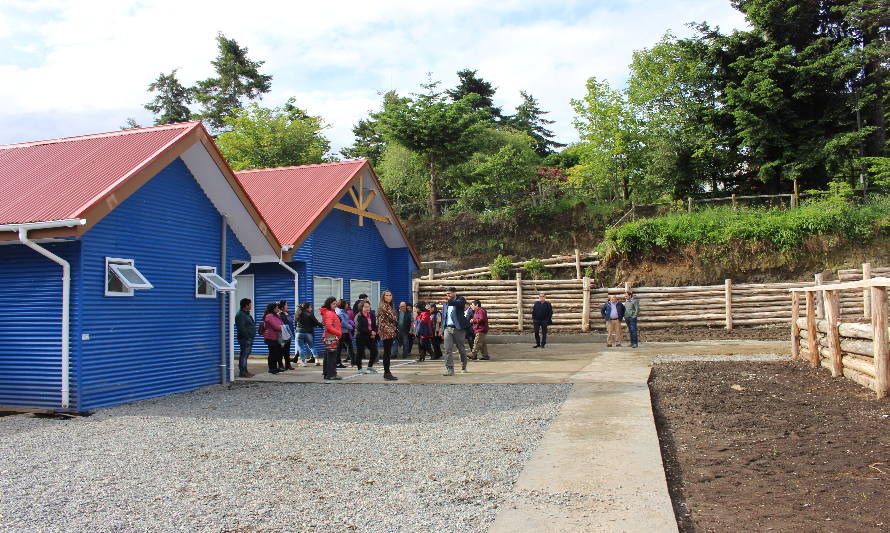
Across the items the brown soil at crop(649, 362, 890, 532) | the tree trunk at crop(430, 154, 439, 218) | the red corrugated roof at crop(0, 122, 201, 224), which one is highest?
the tree trunk at crop(430, 154, 439, 218)

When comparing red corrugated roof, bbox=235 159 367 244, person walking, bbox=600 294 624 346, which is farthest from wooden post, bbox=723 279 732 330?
red corrugated roof, bbox=235 159 367 244

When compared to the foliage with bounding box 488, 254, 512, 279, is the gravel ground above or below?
below

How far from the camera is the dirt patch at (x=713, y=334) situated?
21.1 m

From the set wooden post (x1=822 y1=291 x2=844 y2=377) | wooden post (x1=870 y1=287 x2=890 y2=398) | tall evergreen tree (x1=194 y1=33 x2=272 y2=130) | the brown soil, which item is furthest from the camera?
tall evergreen tree (x1=194 y1=33 x2=272 y2=130)

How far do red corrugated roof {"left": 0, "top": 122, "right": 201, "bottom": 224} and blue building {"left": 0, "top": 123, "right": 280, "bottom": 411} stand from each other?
3 cm

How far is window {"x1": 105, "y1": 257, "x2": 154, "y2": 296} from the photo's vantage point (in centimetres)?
1001

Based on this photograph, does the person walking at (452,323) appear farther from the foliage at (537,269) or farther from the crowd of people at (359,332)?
the foliage at (537,269)

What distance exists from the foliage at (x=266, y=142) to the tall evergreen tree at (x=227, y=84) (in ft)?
41.4

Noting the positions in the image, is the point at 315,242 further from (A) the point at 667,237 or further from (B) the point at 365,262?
(A) the point at 667,237

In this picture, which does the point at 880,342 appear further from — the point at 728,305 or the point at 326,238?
the point at 728,305

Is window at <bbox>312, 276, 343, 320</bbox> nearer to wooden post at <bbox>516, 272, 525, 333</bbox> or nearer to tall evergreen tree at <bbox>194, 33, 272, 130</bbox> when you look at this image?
wooden post at <bbox>516, 272, 525, 333</bbox>

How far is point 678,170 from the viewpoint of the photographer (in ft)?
107

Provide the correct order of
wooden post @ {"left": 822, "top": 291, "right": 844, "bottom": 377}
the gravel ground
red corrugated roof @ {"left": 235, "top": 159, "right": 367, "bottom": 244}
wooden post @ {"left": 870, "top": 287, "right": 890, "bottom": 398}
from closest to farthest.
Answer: the gravel ground
wooden post @ {"left": 870, "top": 287, "right": 890, "bottom": 398}
wooden post @ {"left": 822, "top": 291, "right": 844, "bottom": 377}
red corrugated roof @ {"left": 235, "top": 159, "right": 367, "bottom": 244}

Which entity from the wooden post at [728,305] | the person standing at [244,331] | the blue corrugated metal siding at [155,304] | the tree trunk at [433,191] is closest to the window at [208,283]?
the blue corrugated metal siding at [155,304]
